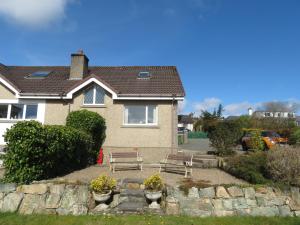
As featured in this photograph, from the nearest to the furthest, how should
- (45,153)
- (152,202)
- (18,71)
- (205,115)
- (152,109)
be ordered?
1. (152,202)
2. (45,153)
3. (152,109)
4. (18,71)
5. (205,115)

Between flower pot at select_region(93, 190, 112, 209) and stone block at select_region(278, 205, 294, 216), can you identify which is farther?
stone block at select_region(278, 205, 294, 216)

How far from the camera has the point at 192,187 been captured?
31.0 feet

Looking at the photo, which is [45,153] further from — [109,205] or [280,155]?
[280,155]

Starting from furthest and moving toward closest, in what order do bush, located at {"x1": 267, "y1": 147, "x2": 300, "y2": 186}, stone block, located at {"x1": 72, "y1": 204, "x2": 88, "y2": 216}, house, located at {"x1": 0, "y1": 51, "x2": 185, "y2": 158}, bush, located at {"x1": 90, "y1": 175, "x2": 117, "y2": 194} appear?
house, located at {"x1": 0, "y1": 51, "x2": 185, "y2": 158}
bush, located at {"x1": 267, "y1": 147, "x2": 300, "y2": 186}
bush, located at {"x1": 90, "y1": 175, "x2": 117, "y2": 194}
stone block, located at {"x1": 72, "y1": 204, "x2": 88, "y2": 216}

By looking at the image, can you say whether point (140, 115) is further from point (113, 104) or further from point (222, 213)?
point (222, 213)

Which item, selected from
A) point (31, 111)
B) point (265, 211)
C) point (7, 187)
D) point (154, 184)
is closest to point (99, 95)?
point (31, 111)

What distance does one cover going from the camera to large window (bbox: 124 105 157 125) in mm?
17058

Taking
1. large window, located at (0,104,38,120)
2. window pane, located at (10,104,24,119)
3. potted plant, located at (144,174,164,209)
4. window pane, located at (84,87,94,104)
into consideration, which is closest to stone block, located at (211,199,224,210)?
potted plant, located at (144,174,164,209)

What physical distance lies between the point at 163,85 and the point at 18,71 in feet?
42.1

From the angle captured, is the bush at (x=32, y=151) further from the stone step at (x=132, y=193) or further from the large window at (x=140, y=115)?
the large window at (x=140, y=115)

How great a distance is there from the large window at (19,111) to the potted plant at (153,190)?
11.7m

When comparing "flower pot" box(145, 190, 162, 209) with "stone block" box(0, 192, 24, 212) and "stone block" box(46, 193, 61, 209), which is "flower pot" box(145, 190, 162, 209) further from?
"stone block" box(0, 192, 24, 212)

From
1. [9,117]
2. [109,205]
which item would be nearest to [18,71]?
[9,117]

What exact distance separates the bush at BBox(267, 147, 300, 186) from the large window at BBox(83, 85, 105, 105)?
431 inches
